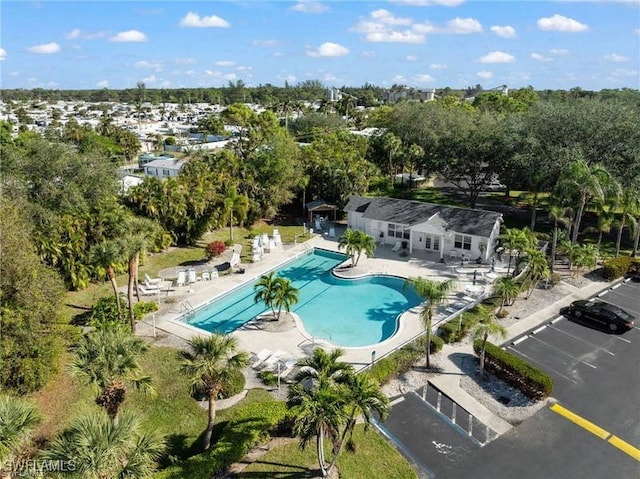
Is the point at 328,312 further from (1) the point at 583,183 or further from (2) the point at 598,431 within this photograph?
(1) the point at 583,183

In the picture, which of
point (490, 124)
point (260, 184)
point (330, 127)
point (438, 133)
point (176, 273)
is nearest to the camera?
point (176, 273)

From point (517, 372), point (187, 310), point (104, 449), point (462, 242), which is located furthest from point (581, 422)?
point (187, 310)

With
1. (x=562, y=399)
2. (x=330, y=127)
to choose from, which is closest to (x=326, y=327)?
(x=562, y=399)

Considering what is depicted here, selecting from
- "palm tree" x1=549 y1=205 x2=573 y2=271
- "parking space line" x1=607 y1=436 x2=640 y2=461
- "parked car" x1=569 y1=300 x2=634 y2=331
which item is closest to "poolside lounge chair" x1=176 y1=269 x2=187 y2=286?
"parked car" x1=569 y1=300 x2=634 y2=331

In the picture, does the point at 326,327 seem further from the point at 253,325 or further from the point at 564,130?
the point at 564,130

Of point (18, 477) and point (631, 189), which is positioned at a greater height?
point (631, 189)

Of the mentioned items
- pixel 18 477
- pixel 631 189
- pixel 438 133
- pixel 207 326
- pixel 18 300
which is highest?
pixel 438 133
